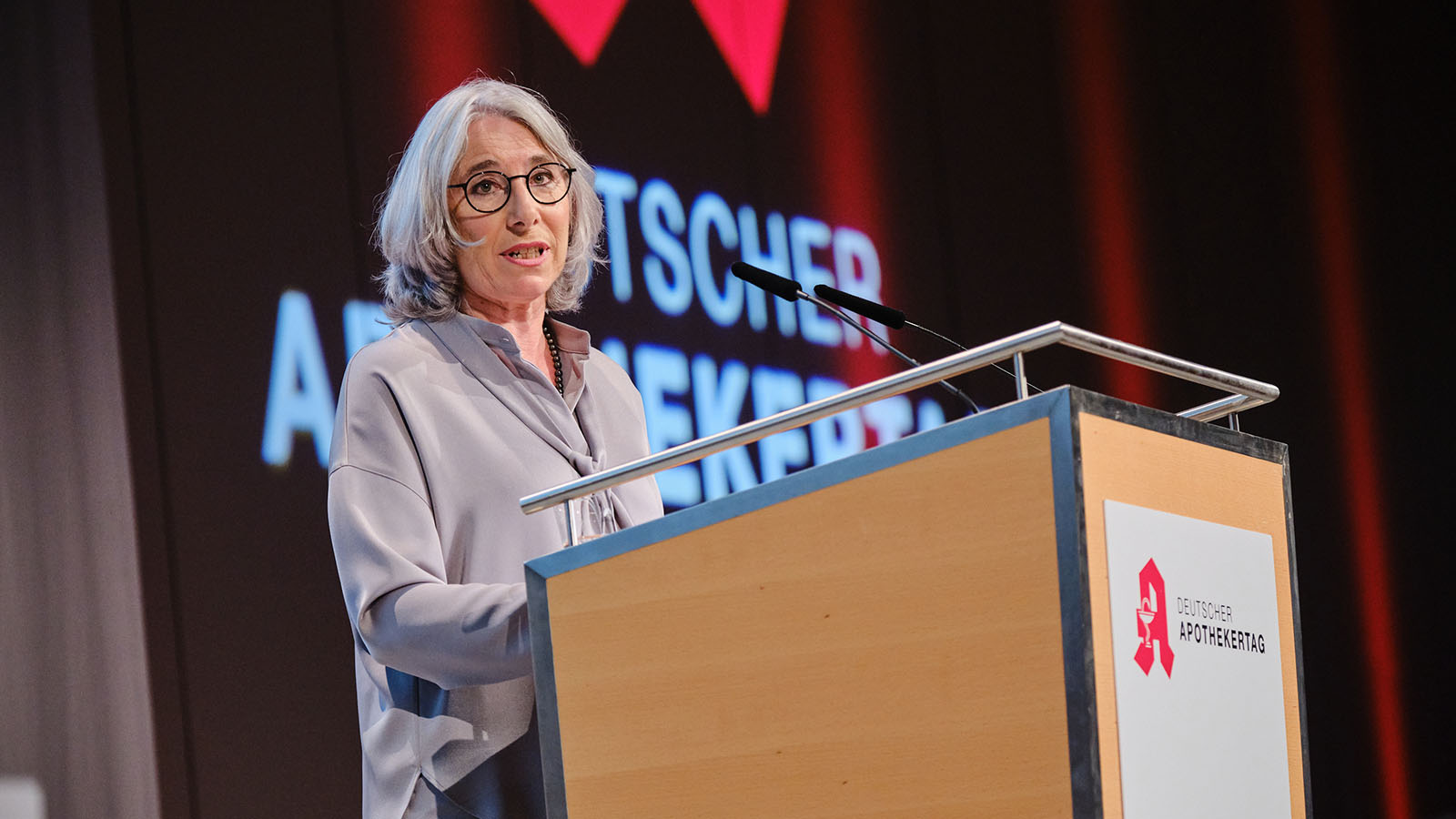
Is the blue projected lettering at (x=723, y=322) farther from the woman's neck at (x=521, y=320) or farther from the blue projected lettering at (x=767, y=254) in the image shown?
the woman's neck at (x=521, y=320)

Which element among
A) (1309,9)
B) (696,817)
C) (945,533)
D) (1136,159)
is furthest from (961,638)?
(1309,9)

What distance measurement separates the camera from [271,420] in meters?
3.14

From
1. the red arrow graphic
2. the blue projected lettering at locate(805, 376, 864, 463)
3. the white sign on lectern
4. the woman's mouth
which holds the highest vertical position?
the red arrow graphic

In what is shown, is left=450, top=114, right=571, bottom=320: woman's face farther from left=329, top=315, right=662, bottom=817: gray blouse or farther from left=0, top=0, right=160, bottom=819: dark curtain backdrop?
left=0, top=0, right=160, bottom=819: dark curtain backdrop

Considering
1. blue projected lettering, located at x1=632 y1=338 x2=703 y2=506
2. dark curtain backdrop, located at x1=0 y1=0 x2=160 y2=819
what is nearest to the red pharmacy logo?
dark curtain backdrop, located at x1=0 y1=0 x2=160 y2=819

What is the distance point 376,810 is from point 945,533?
0.86m

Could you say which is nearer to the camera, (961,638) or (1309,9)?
(961,638)

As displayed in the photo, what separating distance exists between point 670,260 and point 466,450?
83.0 inches

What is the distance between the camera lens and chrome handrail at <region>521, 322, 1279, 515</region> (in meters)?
1.40

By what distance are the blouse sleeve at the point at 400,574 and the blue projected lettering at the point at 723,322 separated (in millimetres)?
1778

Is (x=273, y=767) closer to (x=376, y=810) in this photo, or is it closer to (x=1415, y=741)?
(x=376, y=810)

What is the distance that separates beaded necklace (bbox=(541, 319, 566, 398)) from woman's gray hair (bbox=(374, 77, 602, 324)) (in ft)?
0.50

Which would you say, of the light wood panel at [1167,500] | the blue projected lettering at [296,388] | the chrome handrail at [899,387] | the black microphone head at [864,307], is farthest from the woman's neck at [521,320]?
the blue projected lettering at [296,388]

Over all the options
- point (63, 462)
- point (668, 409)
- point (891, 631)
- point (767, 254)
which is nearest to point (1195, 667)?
point (891, 631)
